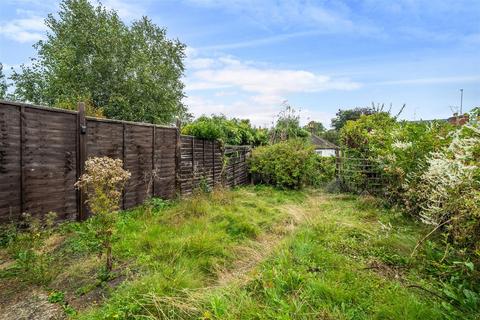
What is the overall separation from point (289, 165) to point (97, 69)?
1141 centimetres

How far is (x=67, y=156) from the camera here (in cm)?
441

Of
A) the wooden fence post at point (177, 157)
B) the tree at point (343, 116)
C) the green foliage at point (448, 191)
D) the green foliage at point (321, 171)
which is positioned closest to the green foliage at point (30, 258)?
the wooden fence post at point (177, 157)

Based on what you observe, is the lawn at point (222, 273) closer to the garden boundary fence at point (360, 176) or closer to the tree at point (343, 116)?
the garden boundary fence at point (360, 176)

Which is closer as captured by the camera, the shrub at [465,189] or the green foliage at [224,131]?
the shrub at [465,189]

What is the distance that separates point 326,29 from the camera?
7875 mm

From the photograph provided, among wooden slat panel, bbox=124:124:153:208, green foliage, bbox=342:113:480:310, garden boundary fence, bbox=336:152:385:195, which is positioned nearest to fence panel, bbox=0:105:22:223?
wooden slat panel, bbox=124:124:153:208

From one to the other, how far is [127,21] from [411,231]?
1895 centimetres

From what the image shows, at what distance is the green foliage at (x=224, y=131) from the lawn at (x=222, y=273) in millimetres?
3382

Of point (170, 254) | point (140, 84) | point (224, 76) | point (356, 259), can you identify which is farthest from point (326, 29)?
point (140, 84)

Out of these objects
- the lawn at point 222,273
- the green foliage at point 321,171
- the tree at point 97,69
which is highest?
the tree at point 97,69

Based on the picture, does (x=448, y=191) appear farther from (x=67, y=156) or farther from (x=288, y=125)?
(x=288, y=125)

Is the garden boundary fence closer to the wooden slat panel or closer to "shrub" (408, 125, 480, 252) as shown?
"shrub" (408, 125, 480, 252)

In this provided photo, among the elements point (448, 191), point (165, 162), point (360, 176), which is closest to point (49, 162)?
point (165, 162)

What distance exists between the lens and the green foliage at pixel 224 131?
782 cm
